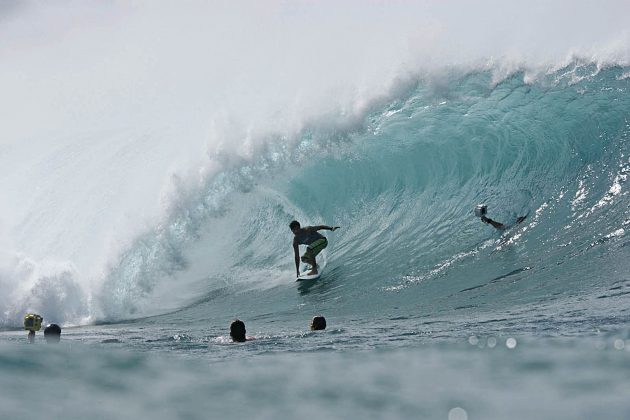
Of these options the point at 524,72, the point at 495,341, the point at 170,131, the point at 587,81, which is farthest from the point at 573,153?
the point at 170,131

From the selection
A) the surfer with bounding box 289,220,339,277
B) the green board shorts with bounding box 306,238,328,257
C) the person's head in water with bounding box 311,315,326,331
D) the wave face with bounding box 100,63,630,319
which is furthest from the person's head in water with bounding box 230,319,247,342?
the green board shorts with bounding box 306,238,328,257

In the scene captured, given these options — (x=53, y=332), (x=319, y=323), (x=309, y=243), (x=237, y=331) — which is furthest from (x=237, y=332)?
(x=309, y=243)

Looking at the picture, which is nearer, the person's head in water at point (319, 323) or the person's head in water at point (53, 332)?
the person's head in water at point (319, 323)

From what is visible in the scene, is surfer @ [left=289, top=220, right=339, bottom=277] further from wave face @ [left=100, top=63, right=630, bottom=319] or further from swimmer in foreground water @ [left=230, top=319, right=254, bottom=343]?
swimmer in foreground water @ [left=230, top=319, right=254, bottom=343]

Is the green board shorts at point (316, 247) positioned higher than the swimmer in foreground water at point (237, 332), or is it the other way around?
the green board shorts at point (316, 247)

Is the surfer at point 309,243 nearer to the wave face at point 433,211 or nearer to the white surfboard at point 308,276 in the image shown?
the white surfboard at point 308,276

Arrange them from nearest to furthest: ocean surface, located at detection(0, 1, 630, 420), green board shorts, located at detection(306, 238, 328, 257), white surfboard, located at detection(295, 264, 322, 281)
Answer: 1. ocean surface, located at detection(0, 1, 630, 420)
2. white surfboard, located at detection(295, 264, 322, 281)
3. green board shorts, located at detection(306, 238, 328, 257)

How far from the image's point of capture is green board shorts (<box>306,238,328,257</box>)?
1477 cm

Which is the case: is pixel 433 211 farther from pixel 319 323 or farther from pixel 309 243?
pixel 319 323

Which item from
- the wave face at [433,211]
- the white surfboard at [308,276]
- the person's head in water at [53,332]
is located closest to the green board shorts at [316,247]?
the white surfboard at [308,276]

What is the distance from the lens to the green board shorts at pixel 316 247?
48.5 ft

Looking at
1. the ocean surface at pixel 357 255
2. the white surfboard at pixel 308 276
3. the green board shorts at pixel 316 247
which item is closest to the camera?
Answer: the ocean surface at pixel 357 255

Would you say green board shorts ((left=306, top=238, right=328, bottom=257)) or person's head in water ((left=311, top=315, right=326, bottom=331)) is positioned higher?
green board shorts ((left=306, top=238, right=328, bottom=257))

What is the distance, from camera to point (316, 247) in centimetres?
1481
